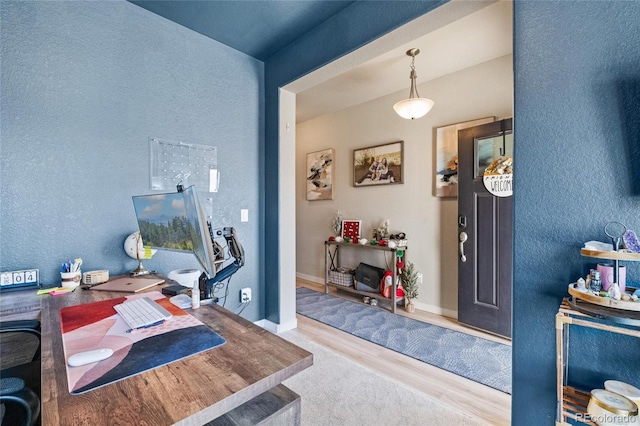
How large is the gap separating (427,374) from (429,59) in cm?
277

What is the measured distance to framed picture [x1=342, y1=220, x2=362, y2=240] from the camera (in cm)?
390

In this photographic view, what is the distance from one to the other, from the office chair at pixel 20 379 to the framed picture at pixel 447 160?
3.25 m

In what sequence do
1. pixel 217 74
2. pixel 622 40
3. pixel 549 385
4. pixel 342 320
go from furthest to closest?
pixel 342 320, pixel 217 74, pixel 549 385, pixel 622 40

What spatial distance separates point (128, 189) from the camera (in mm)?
1999

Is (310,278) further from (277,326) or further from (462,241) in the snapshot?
(462,241)

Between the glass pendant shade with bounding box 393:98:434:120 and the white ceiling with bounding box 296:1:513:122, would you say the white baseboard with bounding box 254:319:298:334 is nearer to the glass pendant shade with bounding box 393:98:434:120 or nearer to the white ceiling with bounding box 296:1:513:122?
the glass pendant shade with bounding box 393:98:434:120

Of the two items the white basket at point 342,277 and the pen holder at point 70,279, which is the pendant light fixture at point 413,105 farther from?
the pen holder at point 70,279

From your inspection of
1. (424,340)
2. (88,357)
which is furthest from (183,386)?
(424,340)

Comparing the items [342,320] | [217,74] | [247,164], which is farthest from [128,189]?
[342,320]

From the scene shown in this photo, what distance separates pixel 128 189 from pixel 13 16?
1118 mm

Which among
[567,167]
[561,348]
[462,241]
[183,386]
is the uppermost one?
[567,167]

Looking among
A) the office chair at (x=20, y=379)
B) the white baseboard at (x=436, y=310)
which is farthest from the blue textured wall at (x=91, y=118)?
the white baseboard at (x=436, y=310)

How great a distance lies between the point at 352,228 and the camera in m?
3.95

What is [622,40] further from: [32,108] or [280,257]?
[32,108]
